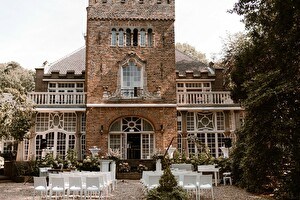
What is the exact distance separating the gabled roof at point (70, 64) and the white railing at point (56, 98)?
300cm

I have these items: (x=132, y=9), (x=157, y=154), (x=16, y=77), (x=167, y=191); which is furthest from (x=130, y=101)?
(x=16, y=77)

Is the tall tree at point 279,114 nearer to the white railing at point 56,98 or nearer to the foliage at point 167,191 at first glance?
the foliage at point 167,191

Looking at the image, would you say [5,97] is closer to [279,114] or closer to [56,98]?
[56,98]

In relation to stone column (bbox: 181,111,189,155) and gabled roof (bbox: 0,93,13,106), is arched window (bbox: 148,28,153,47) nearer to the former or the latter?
stone column (bbox: 181,111,189,155)

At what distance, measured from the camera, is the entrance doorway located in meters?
20.1

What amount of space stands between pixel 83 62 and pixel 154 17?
6.97 meters

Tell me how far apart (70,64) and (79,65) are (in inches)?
27.9

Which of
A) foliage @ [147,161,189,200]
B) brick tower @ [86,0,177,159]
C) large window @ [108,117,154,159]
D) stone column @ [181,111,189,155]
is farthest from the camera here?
stone column @ [181,111,189,155]

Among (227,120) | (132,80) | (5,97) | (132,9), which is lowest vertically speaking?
(227,120)

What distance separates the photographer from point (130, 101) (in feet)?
65.5

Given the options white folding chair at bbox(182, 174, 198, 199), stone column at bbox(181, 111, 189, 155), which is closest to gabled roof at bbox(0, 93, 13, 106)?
stone column at bbox(181, 111, 189, 155)

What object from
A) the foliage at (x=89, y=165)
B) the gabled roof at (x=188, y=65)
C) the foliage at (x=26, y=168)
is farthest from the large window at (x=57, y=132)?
the gabled roof at (x=188, y=65)

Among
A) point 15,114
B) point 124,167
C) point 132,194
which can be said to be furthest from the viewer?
point 124,167

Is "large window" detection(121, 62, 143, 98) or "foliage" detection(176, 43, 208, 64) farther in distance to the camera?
"foliage" detection(176, 43, 208, 64)
